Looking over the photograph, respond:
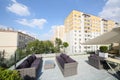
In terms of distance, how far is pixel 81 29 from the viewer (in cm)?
4381

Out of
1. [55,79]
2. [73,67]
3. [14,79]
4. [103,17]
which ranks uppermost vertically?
[103,17]

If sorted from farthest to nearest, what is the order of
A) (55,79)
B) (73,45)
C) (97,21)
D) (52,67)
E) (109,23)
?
(109,23), (97,21), (73,45), (52,67), (55,79)

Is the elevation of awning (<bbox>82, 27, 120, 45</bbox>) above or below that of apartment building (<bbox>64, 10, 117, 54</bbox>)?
below

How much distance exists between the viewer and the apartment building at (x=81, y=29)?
4219cm

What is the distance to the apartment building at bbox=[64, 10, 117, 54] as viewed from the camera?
1661 inches

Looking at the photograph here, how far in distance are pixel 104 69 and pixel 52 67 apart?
4733 mm

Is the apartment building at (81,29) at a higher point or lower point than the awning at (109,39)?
higher

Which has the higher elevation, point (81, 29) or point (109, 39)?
Result: point (81, 29)

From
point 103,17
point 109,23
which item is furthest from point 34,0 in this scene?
point 109,23

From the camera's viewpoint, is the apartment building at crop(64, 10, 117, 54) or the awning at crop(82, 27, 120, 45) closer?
the awning at crop(82, 27, 120, 45)

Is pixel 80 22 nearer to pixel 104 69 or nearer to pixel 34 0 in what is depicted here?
pixel 34 0

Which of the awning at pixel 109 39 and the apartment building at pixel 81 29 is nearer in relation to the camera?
the awning at pixel 109 39

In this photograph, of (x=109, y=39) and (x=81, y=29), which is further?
(x=81, y=29)

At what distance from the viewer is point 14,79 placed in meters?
3.35
